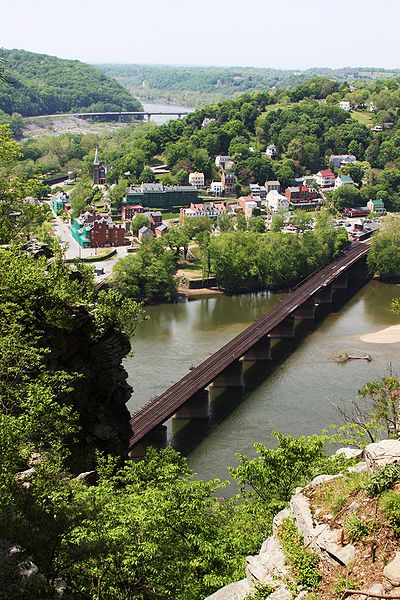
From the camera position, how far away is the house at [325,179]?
301 feet

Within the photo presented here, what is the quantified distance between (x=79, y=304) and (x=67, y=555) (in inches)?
333

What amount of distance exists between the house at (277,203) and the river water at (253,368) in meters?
27.1

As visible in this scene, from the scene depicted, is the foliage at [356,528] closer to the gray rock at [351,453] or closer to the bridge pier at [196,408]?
the gray rock at [351,453]

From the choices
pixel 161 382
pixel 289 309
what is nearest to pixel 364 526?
pixel 161 382

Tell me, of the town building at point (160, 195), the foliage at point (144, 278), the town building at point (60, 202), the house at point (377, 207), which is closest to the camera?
the foliage at point (144, 278)

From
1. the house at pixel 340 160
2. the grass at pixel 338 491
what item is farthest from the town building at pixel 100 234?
the grass at pixel 338 491

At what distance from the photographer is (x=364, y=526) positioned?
9.53m

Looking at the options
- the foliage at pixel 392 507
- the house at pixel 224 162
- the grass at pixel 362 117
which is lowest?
the house at pixel 224 162

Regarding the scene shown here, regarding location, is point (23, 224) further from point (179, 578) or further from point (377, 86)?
point (377, 86)

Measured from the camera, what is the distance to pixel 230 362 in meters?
36.3

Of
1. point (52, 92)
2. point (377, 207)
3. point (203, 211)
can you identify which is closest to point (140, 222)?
point (203, 211)

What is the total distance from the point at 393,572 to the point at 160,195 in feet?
241

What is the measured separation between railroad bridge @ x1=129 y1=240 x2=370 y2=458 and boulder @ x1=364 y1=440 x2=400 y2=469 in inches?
686

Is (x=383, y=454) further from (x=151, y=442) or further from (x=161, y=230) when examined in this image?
(x=161, y=230)
